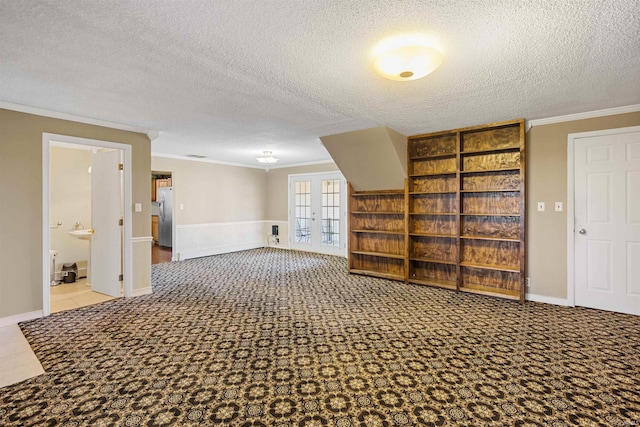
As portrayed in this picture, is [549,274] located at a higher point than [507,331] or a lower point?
higher

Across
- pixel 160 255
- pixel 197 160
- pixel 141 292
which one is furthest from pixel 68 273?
pixel 197 160

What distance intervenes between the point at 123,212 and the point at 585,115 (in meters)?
5.97

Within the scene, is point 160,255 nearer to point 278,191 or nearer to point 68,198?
point 68,198

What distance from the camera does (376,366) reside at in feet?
7.77

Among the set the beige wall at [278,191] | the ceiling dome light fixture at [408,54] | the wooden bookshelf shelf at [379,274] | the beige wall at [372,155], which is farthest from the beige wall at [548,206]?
the beige wall at [278,191]

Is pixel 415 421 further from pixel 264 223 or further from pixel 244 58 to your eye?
→ pixel 264 223

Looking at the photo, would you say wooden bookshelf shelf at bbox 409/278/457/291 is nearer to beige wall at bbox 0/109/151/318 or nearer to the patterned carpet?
the patterned carpet

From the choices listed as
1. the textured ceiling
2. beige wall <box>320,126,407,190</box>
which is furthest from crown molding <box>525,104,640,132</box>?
beige wall <box>320,126,407,190</box>

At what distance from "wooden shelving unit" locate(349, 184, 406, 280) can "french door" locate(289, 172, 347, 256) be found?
175cm

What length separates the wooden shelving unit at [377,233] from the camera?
17.3ft

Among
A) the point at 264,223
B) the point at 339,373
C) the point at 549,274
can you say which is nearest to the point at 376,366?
the point at 339,373

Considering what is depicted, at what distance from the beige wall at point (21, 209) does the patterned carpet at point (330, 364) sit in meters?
0.39

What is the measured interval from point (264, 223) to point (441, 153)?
5.80 metres

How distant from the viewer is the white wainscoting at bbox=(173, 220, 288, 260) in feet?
23.5
